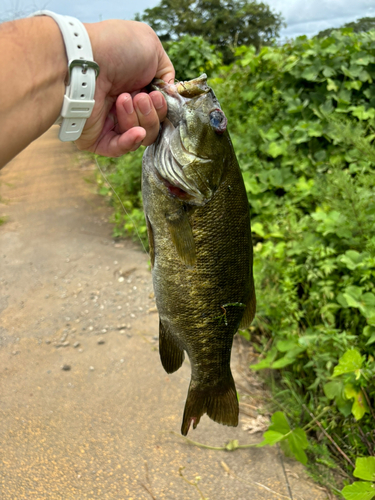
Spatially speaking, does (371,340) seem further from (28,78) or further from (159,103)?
(28,78)

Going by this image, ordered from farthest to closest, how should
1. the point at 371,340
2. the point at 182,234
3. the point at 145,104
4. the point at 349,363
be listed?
the point at 371,340, the point at 349,363, the point at 182,234, the point at 145,104

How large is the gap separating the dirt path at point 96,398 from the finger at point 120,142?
1.95 feet

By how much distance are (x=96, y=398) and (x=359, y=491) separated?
1912mm

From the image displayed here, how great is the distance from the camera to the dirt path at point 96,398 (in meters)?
2.47

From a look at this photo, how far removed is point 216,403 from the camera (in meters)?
1.68

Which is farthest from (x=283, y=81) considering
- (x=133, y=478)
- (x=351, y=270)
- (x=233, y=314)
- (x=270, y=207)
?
(x=133, y=478)

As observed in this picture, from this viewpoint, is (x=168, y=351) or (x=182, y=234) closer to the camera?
(x=182, y=234)

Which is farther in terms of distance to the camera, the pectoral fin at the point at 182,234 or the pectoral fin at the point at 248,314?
the pectoral fin at the point at 248,314

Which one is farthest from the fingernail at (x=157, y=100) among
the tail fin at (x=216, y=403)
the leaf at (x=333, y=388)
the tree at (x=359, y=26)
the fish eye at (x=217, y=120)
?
the tree at (x=359, y=26)

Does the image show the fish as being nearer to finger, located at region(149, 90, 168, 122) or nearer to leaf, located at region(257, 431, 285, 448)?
finger, located at region(149, 90, 168, 122)

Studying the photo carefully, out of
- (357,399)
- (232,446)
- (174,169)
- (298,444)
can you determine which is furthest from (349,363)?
(174,169)

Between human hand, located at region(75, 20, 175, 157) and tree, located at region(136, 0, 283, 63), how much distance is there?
28.0 meters

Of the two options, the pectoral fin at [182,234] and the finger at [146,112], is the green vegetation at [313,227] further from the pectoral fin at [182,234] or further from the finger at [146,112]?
the finger at [146,112]

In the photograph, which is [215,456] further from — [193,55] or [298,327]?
[193,55]
